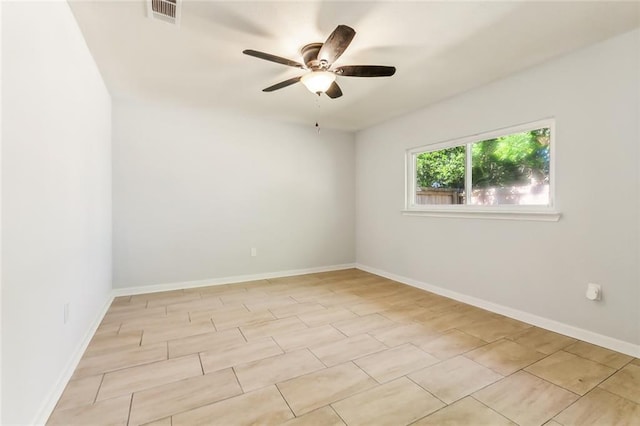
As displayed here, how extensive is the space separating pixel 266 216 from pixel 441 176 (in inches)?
97.7

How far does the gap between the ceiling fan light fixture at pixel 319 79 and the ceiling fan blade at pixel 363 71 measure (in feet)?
0.25

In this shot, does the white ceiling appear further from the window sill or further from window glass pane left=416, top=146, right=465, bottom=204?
the window sill

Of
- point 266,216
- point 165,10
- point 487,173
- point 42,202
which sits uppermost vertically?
point 165,10

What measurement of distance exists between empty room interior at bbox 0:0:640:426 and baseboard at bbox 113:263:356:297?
0.03 metres

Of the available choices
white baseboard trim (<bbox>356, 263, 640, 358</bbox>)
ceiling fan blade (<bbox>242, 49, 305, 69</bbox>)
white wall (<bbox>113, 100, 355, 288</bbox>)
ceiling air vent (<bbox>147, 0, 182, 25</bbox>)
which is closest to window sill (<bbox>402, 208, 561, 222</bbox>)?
white baseboard trim (<bbox>356, 263, 640, 358</bbox>)

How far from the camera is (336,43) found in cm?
182

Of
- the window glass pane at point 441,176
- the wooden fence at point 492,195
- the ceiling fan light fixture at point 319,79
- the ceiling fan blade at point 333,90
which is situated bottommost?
the wooden fence at point 492,195

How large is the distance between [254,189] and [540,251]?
11.2ft

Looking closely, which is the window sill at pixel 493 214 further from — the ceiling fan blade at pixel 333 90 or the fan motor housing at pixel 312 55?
the fan motor housing at pixel 312 55

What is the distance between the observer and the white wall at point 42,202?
3.83 ft

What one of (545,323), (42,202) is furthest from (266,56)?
(545,323)

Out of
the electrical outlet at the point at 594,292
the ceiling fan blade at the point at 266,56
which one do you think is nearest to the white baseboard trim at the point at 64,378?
the ceiling fan blade at the point at 266,56

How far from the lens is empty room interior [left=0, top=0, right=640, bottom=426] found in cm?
149

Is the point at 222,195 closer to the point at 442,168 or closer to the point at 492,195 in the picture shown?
the point at 442,168
